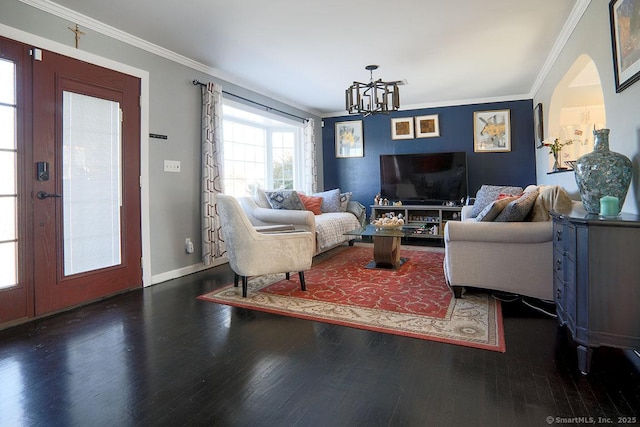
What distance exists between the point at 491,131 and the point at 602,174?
453 centimetres

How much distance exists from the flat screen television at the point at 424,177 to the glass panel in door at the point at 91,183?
15.0 feet

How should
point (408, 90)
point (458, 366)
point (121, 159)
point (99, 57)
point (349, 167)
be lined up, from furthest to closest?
point (349, 167) < point (408, 90) < point (121, 159) < point (99, 57) < point (458, 366)

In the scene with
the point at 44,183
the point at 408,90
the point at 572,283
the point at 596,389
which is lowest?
the point at 596,389

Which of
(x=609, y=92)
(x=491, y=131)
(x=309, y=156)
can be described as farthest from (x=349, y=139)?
(x=609, y=92)

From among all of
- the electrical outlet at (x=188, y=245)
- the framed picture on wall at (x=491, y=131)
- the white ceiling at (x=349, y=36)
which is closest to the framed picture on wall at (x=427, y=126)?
the framed picture on wall at (x=491, y=131)

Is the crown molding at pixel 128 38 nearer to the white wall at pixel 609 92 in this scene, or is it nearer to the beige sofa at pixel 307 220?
the beige sofa at pixel 307 220

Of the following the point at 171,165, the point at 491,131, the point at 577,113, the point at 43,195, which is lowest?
the point at 43,195

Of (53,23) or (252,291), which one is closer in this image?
(53,23)

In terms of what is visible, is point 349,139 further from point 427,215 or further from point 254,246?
point 254,246

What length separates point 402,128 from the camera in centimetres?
667

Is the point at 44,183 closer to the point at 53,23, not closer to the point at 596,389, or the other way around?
the point at 53,23

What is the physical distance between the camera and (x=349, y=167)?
Result: 717 cm

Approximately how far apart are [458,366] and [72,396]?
193 centimetres

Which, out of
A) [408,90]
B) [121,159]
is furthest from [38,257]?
[408,90]
